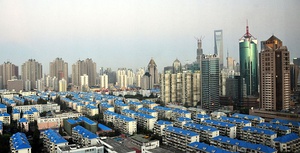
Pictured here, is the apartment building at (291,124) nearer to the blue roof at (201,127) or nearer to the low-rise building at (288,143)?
the low-rise building at (288,143)

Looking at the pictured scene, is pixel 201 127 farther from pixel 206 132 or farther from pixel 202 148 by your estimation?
pixel 202 148

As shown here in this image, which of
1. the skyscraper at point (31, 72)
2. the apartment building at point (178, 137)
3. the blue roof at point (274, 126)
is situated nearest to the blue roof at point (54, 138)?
the apartment building at point (178, 137)

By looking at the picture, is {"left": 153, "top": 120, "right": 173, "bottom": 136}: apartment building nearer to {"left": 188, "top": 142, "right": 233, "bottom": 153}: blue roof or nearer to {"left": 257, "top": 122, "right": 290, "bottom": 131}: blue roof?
{"left": 188, "top": 142, "right": 233, "bottom": 153}: blue roof

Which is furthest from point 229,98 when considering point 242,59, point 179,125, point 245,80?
point 179,125

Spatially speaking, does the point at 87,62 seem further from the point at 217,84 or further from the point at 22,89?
the point at 217,84

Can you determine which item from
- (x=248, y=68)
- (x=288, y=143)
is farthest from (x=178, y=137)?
(x=248, y=68)

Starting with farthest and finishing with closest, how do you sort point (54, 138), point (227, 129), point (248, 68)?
point (248, 68) → point (227, 129) → point (54, 138)

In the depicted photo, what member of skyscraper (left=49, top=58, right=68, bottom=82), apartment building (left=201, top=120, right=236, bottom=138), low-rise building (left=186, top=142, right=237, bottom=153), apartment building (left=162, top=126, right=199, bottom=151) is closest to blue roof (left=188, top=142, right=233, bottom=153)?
low-rise building (left=186, top=142, right=237, bottom=153)
